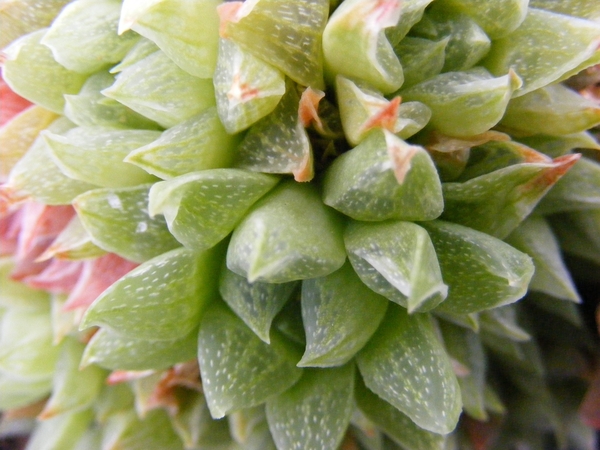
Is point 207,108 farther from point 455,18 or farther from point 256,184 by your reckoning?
point 455,18

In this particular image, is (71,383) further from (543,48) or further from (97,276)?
(543,48)

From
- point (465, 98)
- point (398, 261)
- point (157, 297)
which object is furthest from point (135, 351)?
point (465, 98)

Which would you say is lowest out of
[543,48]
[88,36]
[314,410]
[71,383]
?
[71,383]

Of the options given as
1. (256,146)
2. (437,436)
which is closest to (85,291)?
(256,146)

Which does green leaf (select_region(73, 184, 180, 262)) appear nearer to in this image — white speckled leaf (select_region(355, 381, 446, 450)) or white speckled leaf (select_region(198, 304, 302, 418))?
white speckled leaf (select_region(198, 304, 302, 418))

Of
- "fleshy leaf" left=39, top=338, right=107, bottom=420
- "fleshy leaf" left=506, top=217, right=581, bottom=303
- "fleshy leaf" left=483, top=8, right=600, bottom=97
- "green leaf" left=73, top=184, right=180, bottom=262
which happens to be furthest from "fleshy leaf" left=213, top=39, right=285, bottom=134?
"fleshy leaf" left=39, top=338, right=107, bottom=420

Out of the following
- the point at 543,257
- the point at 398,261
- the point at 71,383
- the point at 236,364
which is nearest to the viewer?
the point at 398,261

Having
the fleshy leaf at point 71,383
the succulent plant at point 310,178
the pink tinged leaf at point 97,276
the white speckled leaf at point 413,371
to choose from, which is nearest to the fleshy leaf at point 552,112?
the succulent plant at point 310,178
